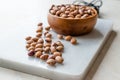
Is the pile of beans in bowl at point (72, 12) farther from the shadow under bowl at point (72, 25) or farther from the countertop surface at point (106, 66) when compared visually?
the countertop surface at point (106, 66)

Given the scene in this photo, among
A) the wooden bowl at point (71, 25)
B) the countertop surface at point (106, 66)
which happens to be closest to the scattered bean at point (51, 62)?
the countertop surface at point (106, 66)

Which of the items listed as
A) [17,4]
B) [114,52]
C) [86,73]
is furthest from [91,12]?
[17,4]

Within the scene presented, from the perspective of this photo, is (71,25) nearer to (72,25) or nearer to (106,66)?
(72,25)

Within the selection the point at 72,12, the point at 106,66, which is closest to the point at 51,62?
the point at 106,66

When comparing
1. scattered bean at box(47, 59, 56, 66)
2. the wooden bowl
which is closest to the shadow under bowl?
the wooden bowl

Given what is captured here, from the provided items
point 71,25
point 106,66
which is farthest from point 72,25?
point 106,66

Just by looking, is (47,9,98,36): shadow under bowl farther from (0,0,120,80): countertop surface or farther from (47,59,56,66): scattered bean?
(47,59,56,66): scattered bean

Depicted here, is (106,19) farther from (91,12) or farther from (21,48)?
(21,48)

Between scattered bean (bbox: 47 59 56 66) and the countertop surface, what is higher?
scattered bean (bbox: 47 59 56 66)

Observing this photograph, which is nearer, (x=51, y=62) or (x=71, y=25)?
(x=51, y=62)
